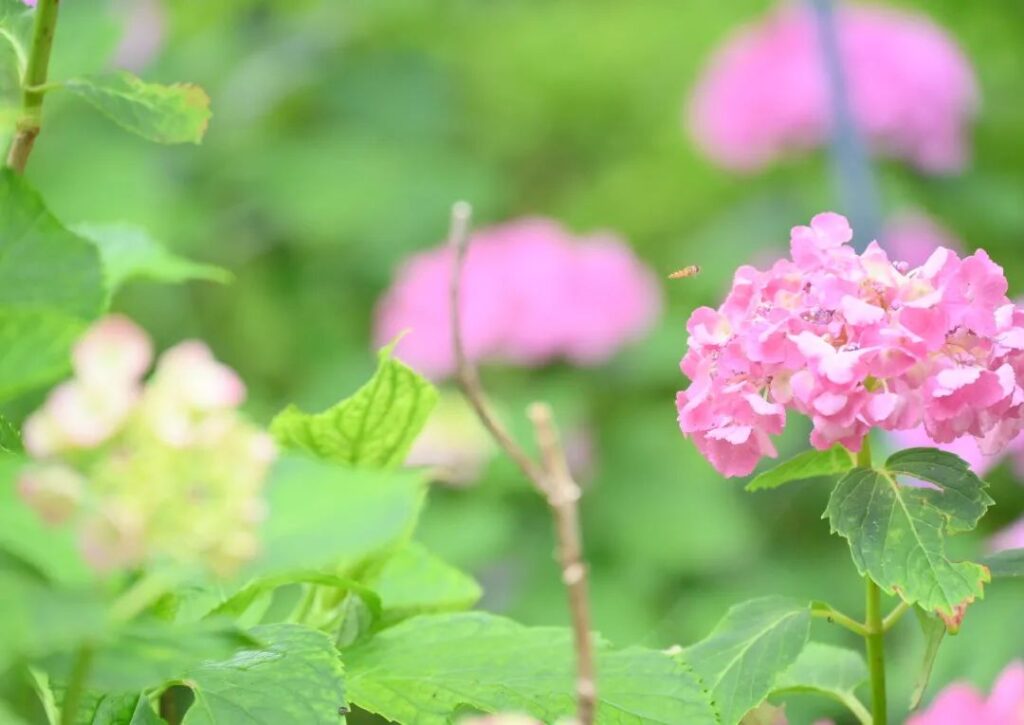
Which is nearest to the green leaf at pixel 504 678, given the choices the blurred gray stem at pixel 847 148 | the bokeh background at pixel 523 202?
the bokeh background at pixel 523 202

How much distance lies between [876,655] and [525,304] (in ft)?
4.71

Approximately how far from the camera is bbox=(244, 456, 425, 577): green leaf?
34 centimetres

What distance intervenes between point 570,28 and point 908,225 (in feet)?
3.40

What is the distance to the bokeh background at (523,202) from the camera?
6.50 feet

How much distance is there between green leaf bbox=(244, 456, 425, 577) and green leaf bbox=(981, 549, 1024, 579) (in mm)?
287

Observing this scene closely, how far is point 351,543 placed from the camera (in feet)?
1.10

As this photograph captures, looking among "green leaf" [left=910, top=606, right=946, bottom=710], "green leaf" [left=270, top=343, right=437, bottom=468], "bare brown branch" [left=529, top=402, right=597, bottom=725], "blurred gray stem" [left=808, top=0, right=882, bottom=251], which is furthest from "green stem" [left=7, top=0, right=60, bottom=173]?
"blurred gray stem" [left=808, top=0, right=882, bottom=251]

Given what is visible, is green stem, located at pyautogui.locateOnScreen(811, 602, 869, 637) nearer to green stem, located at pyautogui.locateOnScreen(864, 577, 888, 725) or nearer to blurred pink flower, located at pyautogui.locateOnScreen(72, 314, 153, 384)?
green stem, located at pyautogui.locateOnScreen(864, 577, 888, 725)

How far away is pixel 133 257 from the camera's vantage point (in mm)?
703

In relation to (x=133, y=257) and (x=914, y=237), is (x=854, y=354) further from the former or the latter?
(x=914, y=237)

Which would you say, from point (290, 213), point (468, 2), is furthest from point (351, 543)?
point (468, 2)

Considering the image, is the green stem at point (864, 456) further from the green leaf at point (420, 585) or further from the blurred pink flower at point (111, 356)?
the blurred pink flower at point (111, 356)

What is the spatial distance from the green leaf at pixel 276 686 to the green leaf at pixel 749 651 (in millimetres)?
136

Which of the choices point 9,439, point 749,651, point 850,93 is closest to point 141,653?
point 9,439
